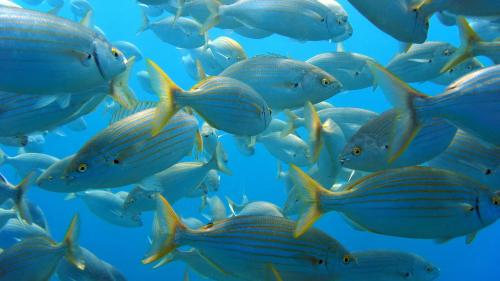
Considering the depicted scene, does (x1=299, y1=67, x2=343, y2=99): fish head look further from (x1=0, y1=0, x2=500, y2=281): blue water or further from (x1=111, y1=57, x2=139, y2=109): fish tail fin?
(x1=0, y1=0, x2=500, y2=281): blue water

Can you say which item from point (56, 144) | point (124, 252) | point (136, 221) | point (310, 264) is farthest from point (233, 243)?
point (56, 144)

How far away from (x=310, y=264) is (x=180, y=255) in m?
1.93

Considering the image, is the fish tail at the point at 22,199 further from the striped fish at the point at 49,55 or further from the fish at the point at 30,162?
the fish at the point at 30,162

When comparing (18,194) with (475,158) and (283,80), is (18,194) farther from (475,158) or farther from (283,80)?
(475,158)

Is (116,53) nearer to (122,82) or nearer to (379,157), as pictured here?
(122,82)

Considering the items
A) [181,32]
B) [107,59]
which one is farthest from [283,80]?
[181,32]

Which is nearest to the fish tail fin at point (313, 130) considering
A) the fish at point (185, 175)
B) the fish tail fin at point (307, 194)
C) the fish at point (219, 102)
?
the fish at point (219, 102)

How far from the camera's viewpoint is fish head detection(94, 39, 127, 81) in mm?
2299

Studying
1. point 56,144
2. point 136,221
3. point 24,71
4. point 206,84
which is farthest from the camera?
point 56,144

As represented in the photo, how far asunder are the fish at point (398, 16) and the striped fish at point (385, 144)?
54 centimetres

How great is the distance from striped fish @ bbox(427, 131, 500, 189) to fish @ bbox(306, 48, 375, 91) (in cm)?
206

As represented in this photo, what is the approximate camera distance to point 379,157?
2.76 m

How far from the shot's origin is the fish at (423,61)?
4480 mm

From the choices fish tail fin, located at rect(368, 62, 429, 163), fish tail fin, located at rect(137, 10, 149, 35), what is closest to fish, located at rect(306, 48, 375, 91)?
fish tail fin, located at rect(368, 62, 429, 163)
